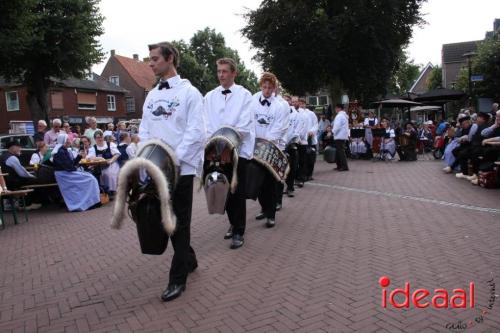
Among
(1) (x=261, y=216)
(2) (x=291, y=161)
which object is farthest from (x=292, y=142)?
(1) (x=261, y=216)

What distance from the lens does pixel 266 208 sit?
6301 mm

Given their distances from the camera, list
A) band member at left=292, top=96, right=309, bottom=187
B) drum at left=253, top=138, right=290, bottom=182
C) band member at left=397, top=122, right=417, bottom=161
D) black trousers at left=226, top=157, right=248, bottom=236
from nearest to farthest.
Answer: black trousers at left=226, top=157, right=248, bottom=236 → drum at left=253, top=138, right=290, bottom=182 → band member at left=292, top=96, right=309, bottom=187 → band member at left=397, top=122, right=417, bottom=161

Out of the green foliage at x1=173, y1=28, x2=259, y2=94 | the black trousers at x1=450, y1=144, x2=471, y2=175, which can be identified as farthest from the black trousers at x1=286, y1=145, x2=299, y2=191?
the green foliage at x1=173, y1=28, x2=259, y2=94

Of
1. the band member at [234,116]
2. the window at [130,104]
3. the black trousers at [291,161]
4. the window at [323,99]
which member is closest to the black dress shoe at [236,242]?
the band member at [234,116]

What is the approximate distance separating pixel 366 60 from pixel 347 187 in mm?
14392

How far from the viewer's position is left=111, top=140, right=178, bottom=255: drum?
3412 mm

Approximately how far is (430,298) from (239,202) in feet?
7.90

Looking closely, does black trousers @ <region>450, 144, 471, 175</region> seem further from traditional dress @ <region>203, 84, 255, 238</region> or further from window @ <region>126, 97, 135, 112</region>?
window @ <region>126, 97, 135, 112</region>

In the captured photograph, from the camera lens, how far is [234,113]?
5.01 metres

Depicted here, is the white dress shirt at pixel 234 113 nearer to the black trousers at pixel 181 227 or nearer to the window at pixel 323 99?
the black trousers at pixel 181 227

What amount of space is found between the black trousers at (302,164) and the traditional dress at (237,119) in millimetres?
5074

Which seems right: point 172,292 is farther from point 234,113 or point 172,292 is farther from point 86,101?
point 86,101

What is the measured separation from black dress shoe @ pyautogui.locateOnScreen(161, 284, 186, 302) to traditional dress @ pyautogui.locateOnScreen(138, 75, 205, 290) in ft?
0.08

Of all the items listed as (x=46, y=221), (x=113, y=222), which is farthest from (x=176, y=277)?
(x=46, y=221)
